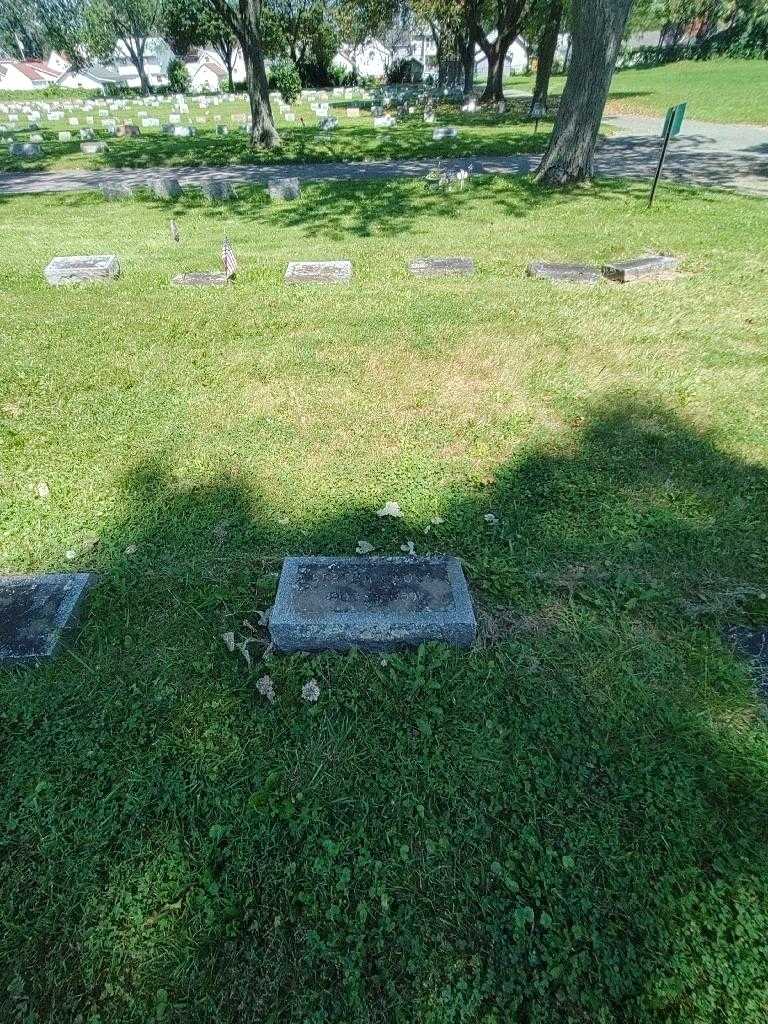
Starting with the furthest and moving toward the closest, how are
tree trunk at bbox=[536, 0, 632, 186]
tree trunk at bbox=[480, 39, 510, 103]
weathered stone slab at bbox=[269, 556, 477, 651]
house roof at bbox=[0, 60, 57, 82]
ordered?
house roof at bbox=[0, 60, 57, 82] → tree trunk at bbox=[480, 39, 510, 103] → tree trunk at bbox=[536, 0, 632, 186] → weathered stone slab at bbox=[269, 556, 477, 651]

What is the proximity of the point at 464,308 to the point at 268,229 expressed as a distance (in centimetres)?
497

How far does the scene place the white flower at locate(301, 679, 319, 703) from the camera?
2.27 m

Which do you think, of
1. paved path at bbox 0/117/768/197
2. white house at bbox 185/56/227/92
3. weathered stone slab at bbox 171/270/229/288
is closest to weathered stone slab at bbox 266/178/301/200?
paved path at bbox 0/117/768/197

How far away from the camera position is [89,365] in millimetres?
4930

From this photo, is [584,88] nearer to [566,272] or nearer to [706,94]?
[566,272]

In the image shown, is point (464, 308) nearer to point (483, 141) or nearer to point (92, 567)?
point (92, 567)

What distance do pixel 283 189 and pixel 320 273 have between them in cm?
556

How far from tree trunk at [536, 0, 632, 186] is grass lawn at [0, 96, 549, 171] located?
517 cm

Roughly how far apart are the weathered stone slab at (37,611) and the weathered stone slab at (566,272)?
6093mm

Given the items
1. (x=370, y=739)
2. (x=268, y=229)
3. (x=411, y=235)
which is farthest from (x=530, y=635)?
(x=268, y=229)

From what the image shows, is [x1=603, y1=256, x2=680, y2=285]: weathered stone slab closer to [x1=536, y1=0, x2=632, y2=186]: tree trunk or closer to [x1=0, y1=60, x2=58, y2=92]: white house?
[x1=536, y1=0, x2=632, y2=186]: tree trunk

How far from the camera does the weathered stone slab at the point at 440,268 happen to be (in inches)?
272

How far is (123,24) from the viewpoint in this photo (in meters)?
57.6

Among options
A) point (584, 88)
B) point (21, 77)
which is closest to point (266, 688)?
point (584, 88)
